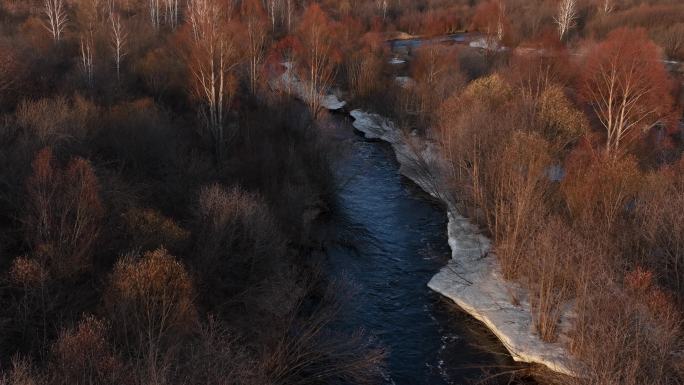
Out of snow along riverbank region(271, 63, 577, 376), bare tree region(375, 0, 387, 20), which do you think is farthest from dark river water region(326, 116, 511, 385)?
bare tree region(375, 0, 387, 20)

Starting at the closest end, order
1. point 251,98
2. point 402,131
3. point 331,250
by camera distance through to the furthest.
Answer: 1. point 331,250
2. point 251,98
3. point 402,131

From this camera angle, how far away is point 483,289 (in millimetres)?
20438

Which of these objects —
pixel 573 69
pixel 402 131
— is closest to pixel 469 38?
pixel 573 69

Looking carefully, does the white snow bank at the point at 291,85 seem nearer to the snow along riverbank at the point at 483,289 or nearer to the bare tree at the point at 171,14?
the snow along riverbank at the point at 483,289

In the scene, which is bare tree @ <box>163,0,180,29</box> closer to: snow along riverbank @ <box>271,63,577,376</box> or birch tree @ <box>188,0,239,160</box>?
birch tree @ <box>188,0,239,160</box>

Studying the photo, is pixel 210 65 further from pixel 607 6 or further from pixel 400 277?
pixel 607 6

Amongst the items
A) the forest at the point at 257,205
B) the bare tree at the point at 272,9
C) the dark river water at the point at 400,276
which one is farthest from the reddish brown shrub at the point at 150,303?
the bare tree at the point at 272,9

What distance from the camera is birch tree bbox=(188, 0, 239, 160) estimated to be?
27547 millimetres

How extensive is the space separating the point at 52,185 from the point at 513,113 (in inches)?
856

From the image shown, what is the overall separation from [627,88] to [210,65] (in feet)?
70.0

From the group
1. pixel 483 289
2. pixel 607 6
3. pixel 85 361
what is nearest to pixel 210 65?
pixel 483 289

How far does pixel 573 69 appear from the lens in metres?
40.1

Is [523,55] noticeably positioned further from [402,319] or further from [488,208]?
[402,319]

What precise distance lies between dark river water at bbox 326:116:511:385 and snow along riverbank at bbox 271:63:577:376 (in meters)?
0.42
